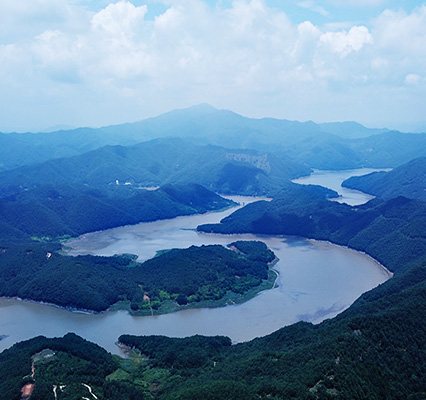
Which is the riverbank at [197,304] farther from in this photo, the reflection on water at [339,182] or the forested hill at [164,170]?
the forested hill at [164,170]

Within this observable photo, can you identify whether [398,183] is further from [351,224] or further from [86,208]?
[86,208]

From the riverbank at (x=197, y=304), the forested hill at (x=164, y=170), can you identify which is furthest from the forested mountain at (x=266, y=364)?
the forested hill at (x=164, y=170)

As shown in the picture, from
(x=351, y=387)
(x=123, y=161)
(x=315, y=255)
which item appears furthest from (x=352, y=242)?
(x=123, y=161)

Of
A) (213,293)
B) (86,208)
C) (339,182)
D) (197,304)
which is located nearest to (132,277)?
(197,304)

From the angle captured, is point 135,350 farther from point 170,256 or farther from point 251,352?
point 170,256

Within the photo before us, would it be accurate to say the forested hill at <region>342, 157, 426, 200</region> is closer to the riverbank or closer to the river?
the river

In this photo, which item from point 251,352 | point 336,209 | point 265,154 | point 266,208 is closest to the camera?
point 251,352

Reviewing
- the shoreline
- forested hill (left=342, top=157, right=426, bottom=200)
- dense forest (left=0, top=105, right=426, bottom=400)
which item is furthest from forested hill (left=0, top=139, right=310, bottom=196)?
the shoreline
